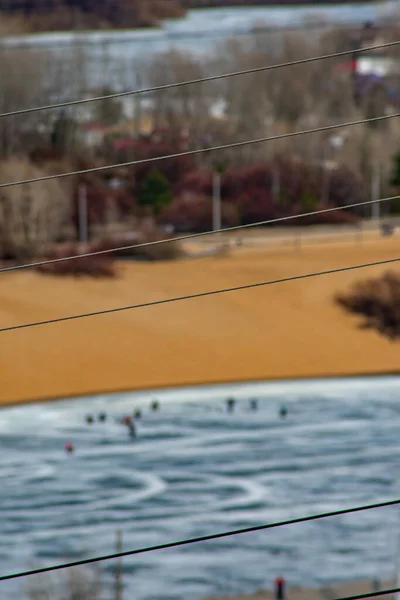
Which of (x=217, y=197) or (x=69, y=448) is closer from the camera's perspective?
(x=69, y=448)

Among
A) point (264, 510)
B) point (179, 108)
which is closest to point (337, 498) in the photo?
point (264, 510)

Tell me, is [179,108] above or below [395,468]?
above

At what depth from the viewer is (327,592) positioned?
926cm

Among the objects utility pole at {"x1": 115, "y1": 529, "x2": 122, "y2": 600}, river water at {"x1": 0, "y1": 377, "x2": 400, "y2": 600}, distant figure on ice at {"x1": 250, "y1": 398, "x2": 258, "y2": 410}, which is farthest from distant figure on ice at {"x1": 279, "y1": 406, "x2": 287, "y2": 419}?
utility pole at {"x1": 115, "y1": 529, "x2": 122, "y2": 600}

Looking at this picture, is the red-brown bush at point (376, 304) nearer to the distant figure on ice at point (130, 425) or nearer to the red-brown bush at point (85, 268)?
the red-brown bush at point (85, 268)

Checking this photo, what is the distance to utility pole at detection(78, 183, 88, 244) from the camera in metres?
27.0

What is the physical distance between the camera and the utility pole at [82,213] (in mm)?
27000

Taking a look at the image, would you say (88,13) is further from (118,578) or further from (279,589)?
(279,589)

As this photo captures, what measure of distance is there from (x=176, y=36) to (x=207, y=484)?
22978 mm

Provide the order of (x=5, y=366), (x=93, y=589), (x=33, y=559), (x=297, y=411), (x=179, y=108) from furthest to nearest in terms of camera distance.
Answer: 1. (x=179, y=108)
2. (x=5, y=366)
3. (x=297, y=411)
4. (x=33, y=559)
5. (x=93, y=589)

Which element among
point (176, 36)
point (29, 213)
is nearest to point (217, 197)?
point (29, 213)

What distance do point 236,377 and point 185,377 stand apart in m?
0.86

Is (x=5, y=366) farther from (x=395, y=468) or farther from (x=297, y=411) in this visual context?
(x=395, y=468)

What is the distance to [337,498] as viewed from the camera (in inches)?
492
